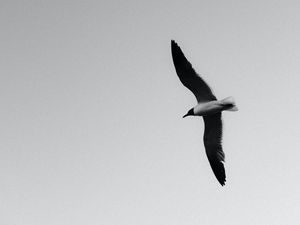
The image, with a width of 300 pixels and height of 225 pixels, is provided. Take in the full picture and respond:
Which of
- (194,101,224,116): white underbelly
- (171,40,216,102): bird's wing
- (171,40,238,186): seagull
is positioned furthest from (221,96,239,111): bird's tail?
(171,40,216,102): bird's wing

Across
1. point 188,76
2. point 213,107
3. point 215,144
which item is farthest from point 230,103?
point 215,144

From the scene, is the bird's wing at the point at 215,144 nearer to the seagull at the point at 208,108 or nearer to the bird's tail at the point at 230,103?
the seagull at the point at 208,108

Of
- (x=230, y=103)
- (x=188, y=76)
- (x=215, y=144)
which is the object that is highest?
(x=188, y=76)

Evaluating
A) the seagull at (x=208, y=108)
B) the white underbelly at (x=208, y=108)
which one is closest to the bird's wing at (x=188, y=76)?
the seagull at (x=208, y=108)

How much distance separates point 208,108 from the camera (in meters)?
15.8

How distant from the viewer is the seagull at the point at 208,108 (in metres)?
15.4

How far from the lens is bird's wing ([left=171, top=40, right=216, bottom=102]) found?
15.3m

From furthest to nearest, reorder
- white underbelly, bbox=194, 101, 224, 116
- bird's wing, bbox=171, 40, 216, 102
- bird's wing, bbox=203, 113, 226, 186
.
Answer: bird's wing, bbox=203, 113, 226, 186 < white underbelly, bbox=194, 101, 224, 116 < bird's wing, bbox=171, 40, 216, 102

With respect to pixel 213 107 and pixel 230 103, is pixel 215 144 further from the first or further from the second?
pixel 230 103

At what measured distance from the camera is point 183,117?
674 inches

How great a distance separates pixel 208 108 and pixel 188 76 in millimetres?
1266

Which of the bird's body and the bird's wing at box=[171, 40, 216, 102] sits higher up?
the bird's wing at box=[171, 40, 216, 102]

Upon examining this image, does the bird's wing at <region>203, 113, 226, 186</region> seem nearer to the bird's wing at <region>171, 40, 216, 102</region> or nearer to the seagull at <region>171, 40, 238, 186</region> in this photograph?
the seagull at <region>171, 40, 238, 186</region>

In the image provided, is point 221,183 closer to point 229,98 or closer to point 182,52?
point 229,98
